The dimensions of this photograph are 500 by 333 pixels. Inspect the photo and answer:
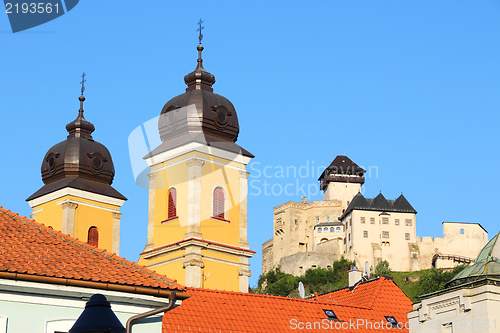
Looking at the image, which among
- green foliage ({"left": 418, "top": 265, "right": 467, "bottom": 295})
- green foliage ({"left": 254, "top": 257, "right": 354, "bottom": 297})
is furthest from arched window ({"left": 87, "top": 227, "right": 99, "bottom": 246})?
green foliage ({"left": 254, "top": 257, "right": 354, "bottom": 297})

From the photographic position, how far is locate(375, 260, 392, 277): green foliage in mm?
99825

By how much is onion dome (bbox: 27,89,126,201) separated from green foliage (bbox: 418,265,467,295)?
54.3 metres

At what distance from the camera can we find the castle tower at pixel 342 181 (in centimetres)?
11688

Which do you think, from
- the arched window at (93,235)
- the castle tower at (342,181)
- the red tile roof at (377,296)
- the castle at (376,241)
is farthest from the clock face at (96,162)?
the castle tower at (342,181)

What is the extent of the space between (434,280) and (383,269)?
7.30 metres

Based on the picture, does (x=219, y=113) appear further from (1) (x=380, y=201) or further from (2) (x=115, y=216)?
(1) (x=380, y=201)

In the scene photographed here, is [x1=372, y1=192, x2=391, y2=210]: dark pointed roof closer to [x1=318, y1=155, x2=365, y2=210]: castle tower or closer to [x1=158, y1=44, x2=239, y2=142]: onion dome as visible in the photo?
[x1=318, y1=155, x2=365, y2=210]: castle tower

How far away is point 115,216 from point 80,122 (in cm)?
500

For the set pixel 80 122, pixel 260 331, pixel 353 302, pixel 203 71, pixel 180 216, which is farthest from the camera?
pixel 80 122

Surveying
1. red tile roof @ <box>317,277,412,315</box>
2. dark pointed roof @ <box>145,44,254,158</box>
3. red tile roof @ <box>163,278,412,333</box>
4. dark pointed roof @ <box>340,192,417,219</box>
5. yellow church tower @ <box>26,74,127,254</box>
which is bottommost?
red tile roof @ <box>163,278,412,333</box>

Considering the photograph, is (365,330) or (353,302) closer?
(365,330)

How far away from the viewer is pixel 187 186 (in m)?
38.2

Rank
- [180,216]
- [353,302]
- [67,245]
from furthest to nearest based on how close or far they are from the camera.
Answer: [180,216] < [353,302] < [67,245]

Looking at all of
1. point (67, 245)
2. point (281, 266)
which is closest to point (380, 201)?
point (281, 266)
